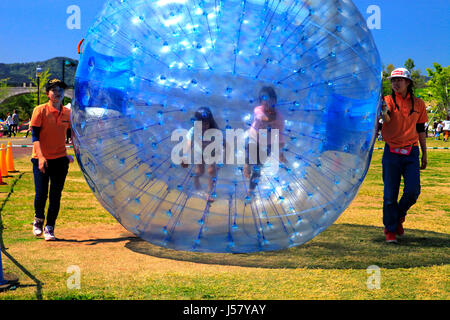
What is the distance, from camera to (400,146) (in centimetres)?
552

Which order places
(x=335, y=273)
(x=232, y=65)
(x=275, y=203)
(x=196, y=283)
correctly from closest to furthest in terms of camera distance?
(x=232, y=65), (x=275, y=203), (x=196, y=283), (x=335, y=273)

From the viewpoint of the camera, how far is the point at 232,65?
3455mm

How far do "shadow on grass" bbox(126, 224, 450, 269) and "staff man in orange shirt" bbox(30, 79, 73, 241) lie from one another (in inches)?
41.5

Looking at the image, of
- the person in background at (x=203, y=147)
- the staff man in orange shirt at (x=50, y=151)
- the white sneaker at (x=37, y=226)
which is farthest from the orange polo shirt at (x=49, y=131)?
the person in background at (x=203, y=147)

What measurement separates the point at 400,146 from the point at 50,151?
3837 mm

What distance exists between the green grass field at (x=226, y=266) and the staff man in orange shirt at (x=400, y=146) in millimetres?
364

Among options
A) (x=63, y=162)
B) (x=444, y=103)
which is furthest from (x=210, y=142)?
(x=444, y=103)

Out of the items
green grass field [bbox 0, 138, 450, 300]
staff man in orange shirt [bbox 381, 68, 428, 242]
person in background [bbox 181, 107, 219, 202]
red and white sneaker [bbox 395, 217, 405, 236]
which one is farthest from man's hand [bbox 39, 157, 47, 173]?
red and white sneaker [bbox 395, 217, 405, 236]

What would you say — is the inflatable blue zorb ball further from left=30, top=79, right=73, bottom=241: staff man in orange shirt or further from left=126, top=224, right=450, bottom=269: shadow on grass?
left=30, top=79, right=73, bottom=241: staff man in orange shirt

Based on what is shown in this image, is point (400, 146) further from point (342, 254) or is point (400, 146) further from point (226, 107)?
point (226, 107)

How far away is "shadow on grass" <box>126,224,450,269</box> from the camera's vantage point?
4.61 metres

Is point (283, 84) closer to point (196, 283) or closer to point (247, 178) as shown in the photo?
point (247, 178)

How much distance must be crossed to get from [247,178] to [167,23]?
1.25 meters

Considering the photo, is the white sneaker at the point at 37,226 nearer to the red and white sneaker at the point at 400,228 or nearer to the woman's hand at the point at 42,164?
the woman's hand at the point at 42,164
